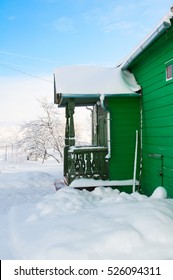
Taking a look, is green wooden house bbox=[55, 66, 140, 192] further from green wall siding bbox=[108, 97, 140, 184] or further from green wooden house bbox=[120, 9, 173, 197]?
green wooden house bbox=[120, 9, 173, 197]

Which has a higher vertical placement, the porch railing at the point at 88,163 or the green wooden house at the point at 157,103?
the green wooden house at the point at 157,103

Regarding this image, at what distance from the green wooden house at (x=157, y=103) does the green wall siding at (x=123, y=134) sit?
277 mm

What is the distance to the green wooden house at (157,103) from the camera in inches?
262

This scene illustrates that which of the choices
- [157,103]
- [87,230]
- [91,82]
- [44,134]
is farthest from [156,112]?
[44,134]

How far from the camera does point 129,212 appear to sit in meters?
4.82

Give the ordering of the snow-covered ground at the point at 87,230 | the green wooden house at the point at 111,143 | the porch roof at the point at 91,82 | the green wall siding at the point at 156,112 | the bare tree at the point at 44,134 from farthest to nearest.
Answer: the bare tree at the point at 44,134, the green wooden house at the point at 111,143, the porch roof at the point at 91,82, the green wall siding at the point at 156,112, the snow-covered ground at the point at 87,230

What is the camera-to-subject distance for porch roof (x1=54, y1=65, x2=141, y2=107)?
27.3ft

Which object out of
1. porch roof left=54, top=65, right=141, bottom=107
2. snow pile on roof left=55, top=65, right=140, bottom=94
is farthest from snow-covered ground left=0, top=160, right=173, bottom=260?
snow pile on roof left=55, top=65, right=140, bottom=94

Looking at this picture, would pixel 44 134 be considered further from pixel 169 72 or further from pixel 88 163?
pixel 169 72

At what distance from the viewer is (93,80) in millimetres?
8969

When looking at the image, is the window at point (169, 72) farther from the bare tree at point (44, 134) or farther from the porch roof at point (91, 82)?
the bare tree at point (44, 134)

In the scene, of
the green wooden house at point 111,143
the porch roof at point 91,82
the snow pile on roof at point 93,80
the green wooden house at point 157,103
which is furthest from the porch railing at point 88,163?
the snow pile on roof at point 93,80

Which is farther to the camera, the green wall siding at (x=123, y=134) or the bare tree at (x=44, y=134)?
the bare tree at (x=44, y=134)

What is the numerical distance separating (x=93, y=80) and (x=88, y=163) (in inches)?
93.7
